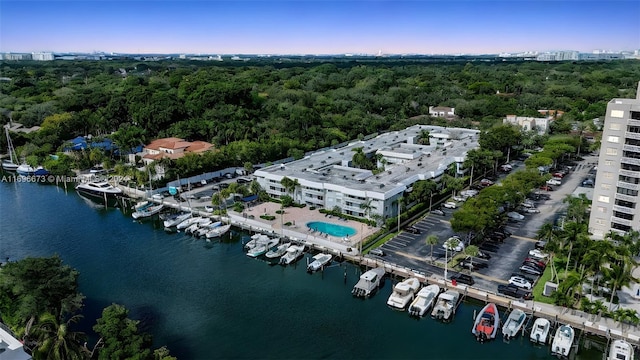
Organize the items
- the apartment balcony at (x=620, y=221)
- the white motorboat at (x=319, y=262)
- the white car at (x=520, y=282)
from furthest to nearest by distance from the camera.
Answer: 1. the apartment balcony at (x=620, y=221)
2. the white motorboat at (x=319, y=262)
3. the white car at (x=520, y=282)

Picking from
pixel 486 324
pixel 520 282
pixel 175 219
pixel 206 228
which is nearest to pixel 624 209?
pixel 520 282

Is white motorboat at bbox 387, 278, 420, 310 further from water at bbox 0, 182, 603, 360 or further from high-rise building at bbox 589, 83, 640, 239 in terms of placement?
high-rise building at bbox 589, 83, 640, 239

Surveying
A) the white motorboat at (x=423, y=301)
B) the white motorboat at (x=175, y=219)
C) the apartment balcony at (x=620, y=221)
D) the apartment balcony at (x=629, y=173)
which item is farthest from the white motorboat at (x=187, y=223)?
the apartment balcony at (x=629, y=173)

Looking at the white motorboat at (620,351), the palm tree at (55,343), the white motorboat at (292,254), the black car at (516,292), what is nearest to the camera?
the palm tree at (55,343)

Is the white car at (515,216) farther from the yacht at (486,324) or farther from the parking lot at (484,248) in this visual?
the yacht at (486,324)

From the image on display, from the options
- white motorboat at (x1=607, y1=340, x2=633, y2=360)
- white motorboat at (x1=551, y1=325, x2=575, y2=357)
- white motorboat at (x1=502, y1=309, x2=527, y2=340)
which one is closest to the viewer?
white motorboat at (x1=607, y1=340, x2=633, y2=360)

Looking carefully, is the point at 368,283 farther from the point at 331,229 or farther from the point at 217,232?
the point at 217,232

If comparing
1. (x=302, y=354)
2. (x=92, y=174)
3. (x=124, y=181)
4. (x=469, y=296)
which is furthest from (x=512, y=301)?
(x=92, y=174)

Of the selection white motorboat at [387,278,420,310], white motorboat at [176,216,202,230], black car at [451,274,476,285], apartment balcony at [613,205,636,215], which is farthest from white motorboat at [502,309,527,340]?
white motorboat at [176,216,202,230]
